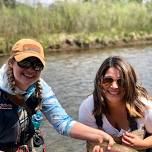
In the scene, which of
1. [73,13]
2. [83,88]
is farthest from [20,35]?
[83,88]

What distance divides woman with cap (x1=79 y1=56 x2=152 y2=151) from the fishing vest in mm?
449

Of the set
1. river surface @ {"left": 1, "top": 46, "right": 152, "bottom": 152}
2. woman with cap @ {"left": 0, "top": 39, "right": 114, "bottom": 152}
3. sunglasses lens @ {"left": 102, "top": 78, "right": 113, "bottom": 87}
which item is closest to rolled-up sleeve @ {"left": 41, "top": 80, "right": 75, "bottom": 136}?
woman with cap @ {"left": 0, "top": 39, "right": 114, "bottom": 152}

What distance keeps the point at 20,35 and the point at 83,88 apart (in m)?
21.7

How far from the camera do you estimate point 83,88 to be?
1420cm

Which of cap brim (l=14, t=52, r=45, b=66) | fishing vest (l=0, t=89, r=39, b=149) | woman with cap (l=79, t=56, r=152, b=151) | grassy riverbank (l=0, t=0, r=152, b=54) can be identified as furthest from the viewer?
grassy riverbank (l=0, t=0, r=152, b=54)

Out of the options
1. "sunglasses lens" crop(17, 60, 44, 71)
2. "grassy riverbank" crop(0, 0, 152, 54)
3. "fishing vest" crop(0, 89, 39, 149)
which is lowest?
"fishing vest" crop(0, 89, 39, 149)

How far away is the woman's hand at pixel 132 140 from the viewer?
3281 millimetres

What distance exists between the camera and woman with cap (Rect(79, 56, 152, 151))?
3.32 m

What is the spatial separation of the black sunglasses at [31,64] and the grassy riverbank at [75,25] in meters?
27.2

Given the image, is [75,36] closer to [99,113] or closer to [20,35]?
[20,35]

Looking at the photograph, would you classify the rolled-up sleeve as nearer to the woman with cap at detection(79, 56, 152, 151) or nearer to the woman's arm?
A: the woman's arm

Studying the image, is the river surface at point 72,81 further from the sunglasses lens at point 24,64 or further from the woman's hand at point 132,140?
the sunglasses lens at point 24,64

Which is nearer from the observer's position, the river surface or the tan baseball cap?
the tan baseball cap

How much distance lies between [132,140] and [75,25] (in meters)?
36.8
